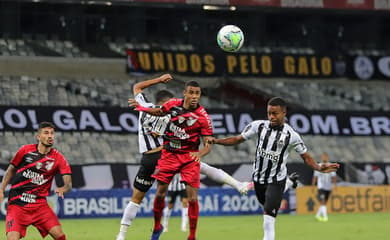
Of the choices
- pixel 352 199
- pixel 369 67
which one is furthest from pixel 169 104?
pixel 369 67

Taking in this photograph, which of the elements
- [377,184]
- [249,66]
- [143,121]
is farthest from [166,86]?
[143,121]

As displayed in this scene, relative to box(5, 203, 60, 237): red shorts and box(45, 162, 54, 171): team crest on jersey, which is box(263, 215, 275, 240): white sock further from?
box(45, 162, 54, 171): team crest on jersey

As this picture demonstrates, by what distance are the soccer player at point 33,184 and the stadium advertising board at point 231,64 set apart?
→ 24.9 m

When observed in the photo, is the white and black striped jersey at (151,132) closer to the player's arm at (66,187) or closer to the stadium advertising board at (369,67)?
the player's arm at (66,187)

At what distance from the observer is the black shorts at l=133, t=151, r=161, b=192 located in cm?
1521

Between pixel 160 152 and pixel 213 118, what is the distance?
59.7 ft

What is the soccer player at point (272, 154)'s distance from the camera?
13602 millimetres

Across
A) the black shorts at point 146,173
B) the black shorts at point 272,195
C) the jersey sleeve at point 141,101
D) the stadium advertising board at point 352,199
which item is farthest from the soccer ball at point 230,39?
the stadium advertising board at point 352,199

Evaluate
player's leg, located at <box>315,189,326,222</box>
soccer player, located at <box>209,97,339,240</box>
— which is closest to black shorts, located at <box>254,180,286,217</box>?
soccer player, located at <box>209,97,339,240</box>

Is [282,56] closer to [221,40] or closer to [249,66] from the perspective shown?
[249,66]

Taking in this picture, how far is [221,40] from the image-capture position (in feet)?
52.3

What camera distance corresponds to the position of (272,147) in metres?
13.7

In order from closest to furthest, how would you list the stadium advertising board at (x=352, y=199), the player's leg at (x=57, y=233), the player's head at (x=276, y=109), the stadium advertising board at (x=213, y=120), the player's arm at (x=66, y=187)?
the player's arm at (x=66, y=187) → the player's leg at (x=57, y=233) → the player's head at (x=276, y=109) → the stadium advertising board at (x=352, y=199) → the stadium advertising board at (x=213, y=120)

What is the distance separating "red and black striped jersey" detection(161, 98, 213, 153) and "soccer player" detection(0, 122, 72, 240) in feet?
6.88
